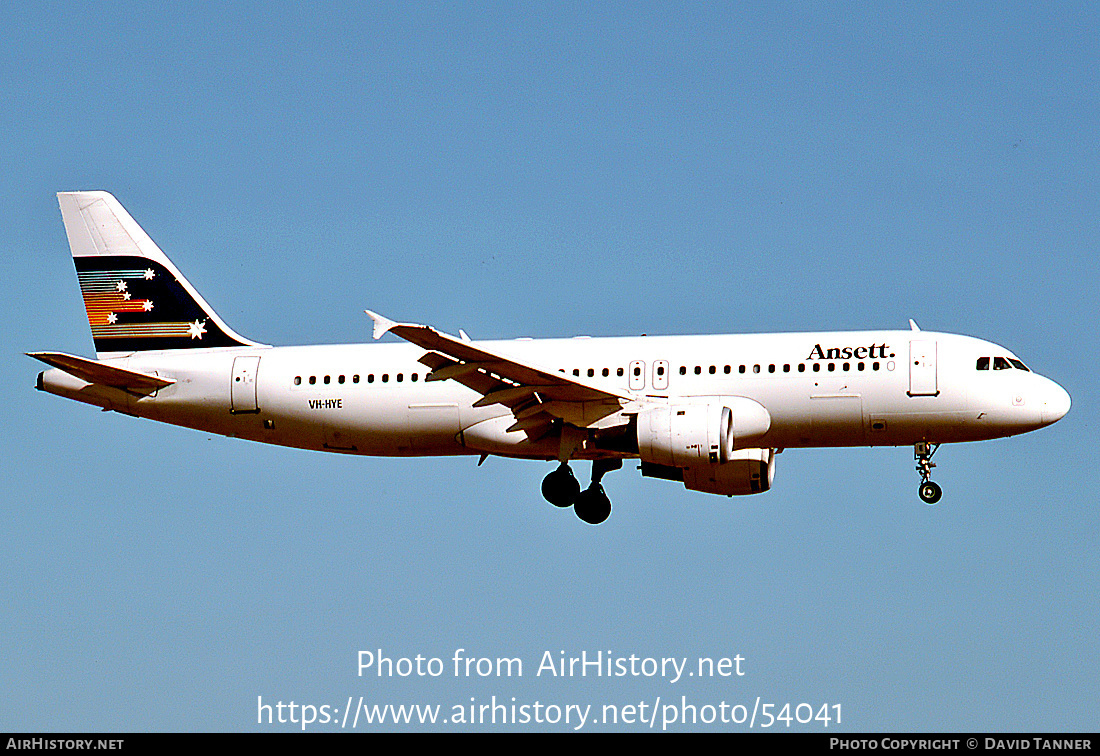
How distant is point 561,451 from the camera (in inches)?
1622

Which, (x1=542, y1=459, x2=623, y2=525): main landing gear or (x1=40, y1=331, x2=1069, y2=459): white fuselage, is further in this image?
(x1=542, y1=459, x2=623, y2=525): main landing gear

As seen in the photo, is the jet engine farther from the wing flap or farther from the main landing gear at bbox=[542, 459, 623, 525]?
the wing flap

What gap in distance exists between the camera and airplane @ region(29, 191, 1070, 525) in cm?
3928

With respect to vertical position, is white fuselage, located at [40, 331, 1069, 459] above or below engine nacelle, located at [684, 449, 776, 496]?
above

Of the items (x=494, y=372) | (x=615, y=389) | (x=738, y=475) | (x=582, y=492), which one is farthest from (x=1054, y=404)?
(x=494, y=372)

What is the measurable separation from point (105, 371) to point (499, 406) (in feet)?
33.5

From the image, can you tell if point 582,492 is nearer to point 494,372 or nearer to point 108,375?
point 494,372

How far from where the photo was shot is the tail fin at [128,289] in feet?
147

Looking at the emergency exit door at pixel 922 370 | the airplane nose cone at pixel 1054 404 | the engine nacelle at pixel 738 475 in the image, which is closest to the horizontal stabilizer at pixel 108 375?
the engine nacelle at pixel 738 475

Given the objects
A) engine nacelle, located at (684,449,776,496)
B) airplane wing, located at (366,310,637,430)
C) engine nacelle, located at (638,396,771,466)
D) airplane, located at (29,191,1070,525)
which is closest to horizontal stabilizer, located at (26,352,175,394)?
airplane, located at (29,191,1070,525)

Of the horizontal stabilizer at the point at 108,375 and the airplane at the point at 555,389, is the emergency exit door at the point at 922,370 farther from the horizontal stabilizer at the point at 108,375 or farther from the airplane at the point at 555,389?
the horizontal stabilizer at the point at 108,375

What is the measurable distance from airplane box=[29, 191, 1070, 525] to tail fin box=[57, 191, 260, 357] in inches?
1.8
